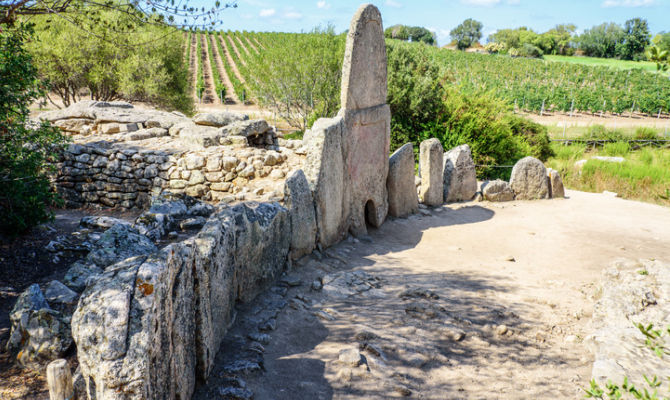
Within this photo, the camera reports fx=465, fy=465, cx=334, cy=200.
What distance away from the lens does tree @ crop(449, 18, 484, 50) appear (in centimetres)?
9062

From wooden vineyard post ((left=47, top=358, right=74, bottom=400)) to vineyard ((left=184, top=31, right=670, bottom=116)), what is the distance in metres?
20.2

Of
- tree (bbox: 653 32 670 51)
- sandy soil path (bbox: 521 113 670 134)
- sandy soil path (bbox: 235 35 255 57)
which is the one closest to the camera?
tree (bbox: 653 32 670 51)

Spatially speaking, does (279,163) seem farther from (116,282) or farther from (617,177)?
(617,177)

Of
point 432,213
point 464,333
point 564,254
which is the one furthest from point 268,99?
point 464,333

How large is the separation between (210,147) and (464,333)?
701 centimetres

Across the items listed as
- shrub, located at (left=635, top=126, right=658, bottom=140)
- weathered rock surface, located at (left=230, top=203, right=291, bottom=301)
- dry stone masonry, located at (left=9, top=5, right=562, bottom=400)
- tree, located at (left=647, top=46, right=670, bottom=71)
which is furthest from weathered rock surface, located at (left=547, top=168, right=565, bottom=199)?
shrub, located at (left=635, top=126, right=658, bottom=140)

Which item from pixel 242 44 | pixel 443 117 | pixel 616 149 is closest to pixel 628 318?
pixel 443 117

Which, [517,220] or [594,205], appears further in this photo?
[594,205]

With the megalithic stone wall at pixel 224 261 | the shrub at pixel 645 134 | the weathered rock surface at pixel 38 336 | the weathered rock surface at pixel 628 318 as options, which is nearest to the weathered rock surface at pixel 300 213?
the megalithic stone wall at pixel 224 261

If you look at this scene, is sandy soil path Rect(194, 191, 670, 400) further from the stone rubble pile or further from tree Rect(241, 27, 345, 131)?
tree Rect(241, 27, 345, 131)

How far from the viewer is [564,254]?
7.75 metres

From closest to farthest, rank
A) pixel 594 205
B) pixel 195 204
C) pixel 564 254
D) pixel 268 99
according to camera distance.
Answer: pixel 564 254
pixel 195 204
pixel 594 205
pixel 268 99

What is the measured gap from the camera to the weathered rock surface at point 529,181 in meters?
11.2

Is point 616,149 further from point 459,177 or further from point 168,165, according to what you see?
point 168,165
